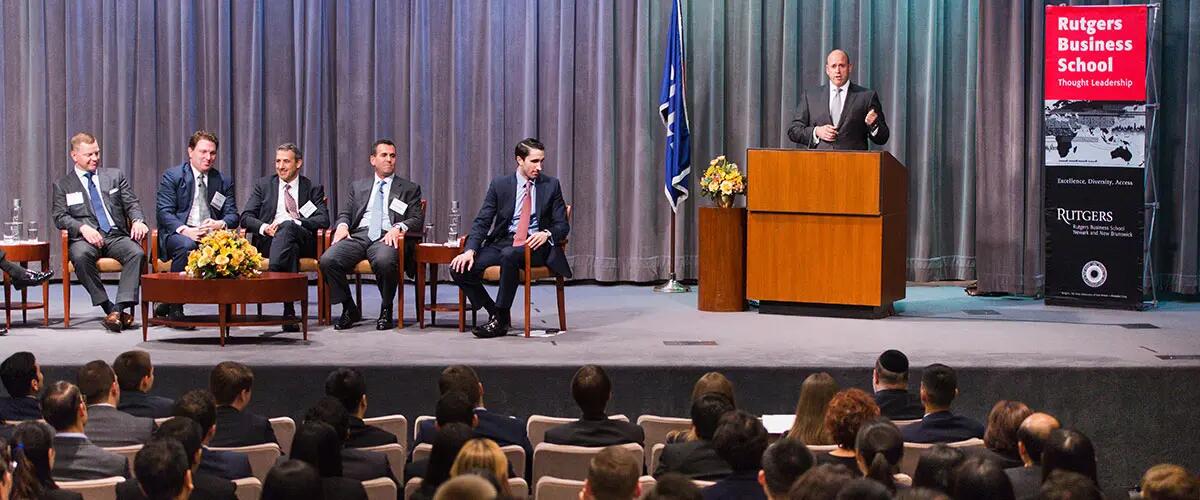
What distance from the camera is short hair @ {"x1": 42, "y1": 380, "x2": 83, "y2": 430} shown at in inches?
165

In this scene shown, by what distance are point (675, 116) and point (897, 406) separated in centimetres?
491

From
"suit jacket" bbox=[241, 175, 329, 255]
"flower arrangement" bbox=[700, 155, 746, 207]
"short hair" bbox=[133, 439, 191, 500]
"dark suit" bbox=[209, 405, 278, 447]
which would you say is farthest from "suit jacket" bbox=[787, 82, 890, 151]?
"short hair" bbox=[133, 439, 191, 500]

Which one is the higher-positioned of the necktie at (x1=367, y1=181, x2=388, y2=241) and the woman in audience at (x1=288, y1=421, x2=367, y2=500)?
the necktie at (x1=367, y1=181, x2=388, y2=241)

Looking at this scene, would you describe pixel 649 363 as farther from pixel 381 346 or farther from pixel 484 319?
pixel 484 319

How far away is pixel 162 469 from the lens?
3436mm

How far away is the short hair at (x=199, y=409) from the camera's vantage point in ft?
14.1

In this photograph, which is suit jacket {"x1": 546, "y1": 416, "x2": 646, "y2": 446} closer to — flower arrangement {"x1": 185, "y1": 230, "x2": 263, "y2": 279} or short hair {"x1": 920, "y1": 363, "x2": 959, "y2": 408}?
short hair {"x1": 920, "y1": 363, "x2": 959, "y2": 408}

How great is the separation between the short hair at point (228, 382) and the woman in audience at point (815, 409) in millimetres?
1799

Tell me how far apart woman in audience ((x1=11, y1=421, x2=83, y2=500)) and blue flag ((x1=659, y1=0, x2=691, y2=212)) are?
20.8ft

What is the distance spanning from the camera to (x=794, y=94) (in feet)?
33.1

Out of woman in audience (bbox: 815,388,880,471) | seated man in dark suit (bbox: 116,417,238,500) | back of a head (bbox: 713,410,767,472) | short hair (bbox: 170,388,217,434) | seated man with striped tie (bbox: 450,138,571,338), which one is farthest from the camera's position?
seated man with striped tie (bbox: 450,138,571,338)

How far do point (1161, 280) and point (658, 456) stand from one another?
6236 millimetres

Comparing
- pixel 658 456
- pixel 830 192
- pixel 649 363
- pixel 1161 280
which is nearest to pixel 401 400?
pixel 649 363

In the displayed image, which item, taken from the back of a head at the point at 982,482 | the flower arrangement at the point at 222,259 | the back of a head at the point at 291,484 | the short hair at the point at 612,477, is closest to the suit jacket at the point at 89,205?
the flower arrangement at the point at 222,259
